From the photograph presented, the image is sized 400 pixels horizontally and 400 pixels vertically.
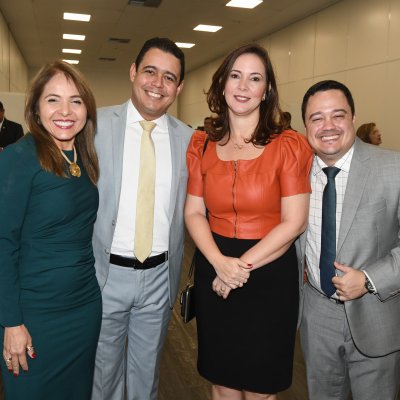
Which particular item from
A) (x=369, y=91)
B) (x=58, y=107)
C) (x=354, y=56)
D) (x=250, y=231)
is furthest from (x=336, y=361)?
(x=354, y=56)

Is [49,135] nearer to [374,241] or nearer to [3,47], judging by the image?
[374,241]

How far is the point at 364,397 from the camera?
6.54 ft

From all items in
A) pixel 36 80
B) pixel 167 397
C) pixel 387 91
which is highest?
pixel 387 91

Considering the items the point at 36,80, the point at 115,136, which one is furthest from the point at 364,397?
the point at 36,80

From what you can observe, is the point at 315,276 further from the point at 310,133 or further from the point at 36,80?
the point at 36,80

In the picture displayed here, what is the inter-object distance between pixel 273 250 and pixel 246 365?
1.85 feet

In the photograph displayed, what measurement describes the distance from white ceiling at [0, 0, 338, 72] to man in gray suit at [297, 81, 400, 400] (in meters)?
6.81

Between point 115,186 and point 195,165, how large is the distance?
0.39 metres

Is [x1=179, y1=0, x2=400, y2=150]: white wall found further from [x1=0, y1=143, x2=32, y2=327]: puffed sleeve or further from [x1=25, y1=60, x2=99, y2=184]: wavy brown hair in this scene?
[x1=0, y1=143, x2=32, y2=327]: puffed sleeve

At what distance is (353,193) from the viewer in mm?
1912

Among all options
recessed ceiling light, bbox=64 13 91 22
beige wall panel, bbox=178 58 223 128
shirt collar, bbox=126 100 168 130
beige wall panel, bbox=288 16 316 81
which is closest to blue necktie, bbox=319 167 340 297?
shirt collar, bbox=126 100 168 130

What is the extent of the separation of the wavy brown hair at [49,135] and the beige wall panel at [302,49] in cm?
779

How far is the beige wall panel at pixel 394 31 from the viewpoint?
665 cm

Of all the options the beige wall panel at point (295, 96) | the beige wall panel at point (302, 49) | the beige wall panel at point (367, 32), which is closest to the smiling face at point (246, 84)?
the beige wall panel at point (367, 32)
